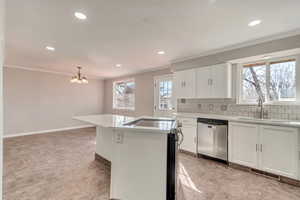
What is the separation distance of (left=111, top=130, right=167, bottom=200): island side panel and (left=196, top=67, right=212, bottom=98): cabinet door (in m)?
2.31

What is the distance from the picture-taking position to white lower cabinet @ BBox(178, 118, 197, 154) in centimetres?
350

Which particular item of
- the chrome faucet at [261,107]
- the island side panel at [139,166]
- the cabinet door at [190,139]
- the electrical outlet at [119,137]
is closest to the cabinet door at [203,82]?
the cabinet door at [190,139]

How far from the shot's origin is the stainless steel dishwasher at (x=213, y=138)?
3049 mm

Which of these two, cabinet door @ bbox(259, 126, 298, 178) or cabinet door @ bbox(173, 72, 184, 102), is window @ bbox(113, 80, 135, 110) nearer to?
cabinet door @ bbox(173, 72, 184, 102)

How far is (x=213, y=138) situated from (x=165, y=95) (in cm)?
229

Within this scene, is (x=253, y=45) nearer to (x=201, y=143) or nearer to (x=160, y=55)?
(x=160, y=55)

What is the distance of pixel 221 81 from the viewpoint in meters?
3.34

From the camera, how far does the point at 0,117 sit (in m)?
0.86

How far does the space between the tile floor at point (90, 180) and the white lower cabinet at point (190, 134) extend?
234 mm

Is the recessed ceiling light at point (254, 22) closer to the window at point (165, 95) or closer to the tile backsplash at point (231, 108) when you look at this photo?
the tile backsplash at point (231, 108)

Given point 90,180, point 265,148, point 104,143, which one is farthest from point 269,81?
point 90,180

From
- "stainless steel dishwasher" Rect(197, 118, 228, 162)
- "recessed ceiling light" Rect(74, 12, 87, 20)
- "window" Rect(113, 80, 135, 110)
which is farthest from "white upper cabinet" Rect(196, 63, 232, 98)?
"window" Rect(113, 80, 135, 110)

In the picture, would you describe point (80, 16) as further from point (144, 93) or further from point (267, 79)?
point (144, 93)

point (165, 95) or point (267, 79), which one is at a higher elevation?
point (267, 79)
